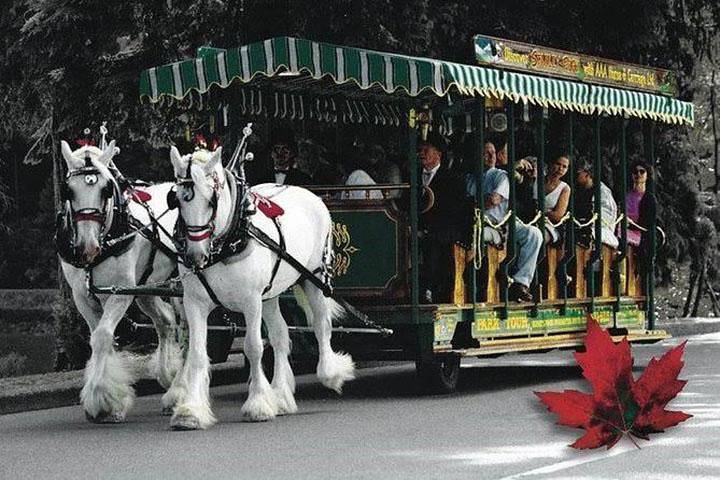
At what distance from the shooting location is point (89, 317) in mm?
11625

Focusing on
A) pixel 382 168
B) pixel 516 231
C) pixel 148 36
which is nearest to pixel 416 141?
pixel 382 168

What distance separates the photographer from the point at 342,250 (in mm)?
13352

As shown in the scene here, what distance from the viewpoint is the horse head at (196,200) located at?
10.9 meters

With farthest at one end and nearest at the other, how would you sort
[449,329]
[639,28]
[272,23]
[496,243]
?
1. [639,28]
2. [272,23]
3. [496,243]
4. [449,329]

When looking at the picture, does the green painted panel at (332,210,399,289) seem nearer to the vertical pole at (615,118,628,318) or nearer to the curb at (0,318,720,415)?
the curb at (0,318,720,415)

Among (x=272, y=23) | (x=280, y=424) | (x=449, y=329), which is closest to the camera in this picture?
(x=280, y=424)

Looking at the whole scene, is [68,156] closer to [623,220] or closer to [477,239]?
[477,239]

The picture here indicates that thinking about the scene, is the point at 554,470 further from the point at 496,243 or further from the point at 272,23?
the point at 272,23

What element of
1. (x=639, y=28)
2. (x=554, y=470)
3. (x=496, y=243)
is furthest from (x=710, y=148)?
(x=554, y=470)

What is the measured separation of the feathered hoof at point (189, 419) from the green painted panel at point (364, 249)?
9.02ft

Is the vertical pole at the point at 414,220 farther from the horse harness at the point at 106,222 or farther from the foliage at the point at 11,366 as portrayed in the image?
the foliage at the point at 11,366

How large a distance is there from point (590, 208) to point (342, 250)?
11.0 feet

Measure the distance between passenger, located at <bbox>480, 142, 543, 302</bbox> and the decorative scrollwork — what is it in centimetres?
127

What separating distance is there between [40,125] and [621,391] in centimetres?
1451
